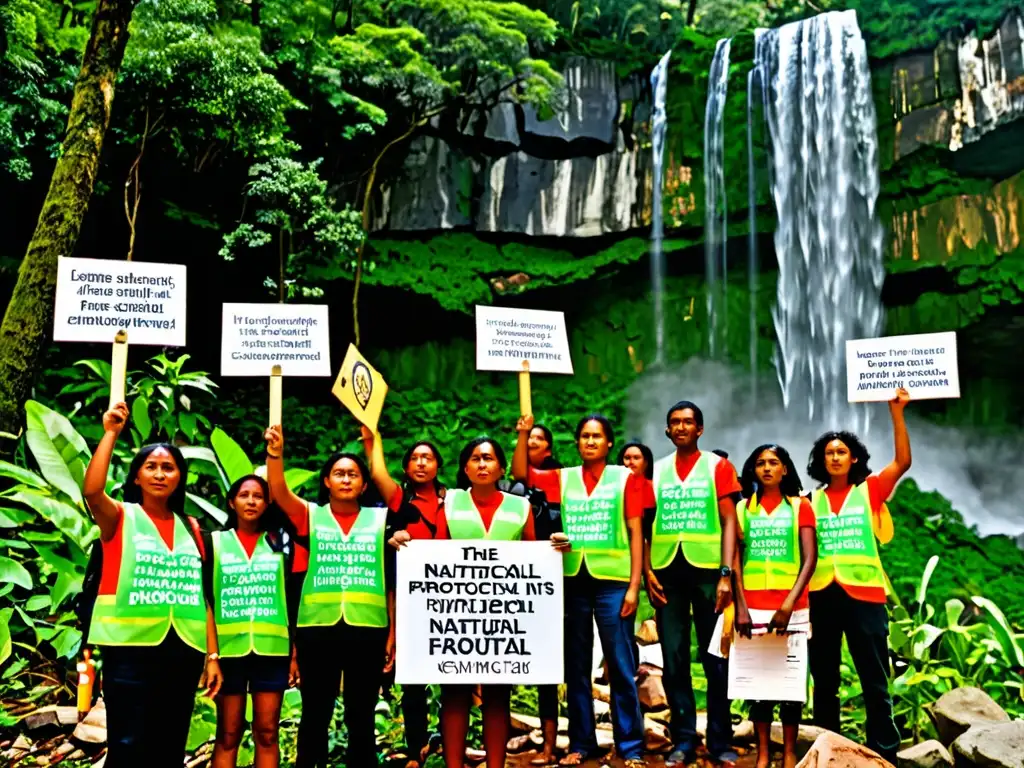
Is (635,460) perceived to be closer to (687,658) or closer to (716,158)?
(687,658)

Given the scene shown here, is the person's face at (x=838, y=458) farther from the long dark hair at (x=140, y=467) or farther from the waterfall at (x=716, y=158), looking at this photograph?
the waterfall at (x=716, y=158)

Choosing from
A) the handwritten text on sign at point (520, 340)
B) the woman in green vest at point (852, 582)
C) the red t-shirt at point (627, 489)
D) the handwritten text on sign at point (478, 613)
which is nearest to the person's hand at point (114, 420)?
the handwritten text on sign at point (478, 613)

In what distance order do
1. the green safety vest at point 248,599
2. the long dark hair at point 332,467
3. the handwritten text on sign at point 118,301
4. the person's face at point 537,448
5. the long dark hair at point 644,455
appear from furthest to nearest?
the long dark hair at point 644,455, the person's face at point 537,448, the handwritten text on sign at point 118,301, the long dark hair at point 332,467, the green safety vest at point 248,599

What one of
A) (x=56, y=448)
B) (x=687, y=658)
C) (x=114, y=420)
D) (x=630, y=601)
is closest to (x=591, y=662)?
(x=630, y=601)

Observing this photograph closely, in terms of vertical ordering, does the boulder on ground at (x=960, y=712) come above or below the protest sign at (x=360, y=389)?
below

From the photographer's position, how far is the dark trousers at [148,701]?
10.6ft

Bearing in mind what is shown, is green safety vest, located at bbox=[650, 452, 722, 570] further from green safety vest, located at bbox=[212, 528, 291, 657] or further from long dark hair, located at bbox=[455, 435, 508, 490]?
green safety vest, located at bbox=[212, 528, 291, 657]

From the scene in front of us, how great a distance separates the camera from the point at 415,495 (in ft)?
14.1

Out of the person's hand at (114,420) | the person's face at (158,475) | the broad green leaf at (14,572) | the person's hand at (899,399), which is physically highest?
the person's hand at (899,399)

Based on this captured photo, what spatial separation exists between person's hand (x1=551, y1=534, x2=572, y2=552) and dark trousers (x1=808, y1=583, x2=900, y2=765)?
123 cm

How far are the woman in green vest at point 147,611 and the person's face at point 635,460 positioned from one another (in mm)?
2475

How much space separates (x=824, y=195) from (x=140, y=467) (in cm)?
1280

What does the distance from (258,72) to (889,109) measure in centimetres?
936

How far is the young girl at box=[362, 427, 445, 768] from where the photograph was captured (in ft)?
13.7
